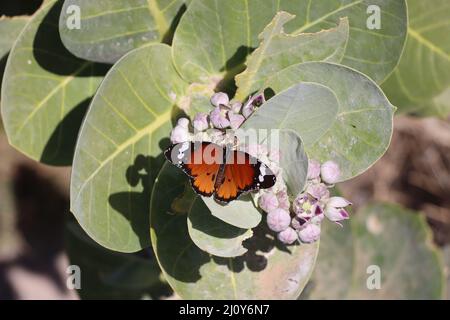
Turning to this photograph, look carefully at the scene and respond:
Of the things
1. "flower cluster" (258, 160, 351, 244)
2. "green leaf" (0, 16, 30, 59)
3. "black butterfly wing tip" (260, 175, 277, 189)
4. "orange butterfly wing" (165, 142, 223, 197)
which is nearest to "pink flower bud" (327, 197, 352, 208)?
"flower cluster" (258, 160, 351, 244)

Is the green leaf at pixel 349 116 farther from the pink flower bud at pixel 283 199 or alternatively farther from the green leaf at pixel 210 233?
the green leaf at pixel 210 233

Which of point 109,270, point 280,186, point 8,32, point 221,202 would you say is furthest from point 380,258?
point 8,32

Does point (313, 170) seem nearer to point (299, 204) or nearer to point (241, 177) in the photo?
point (299, 204)

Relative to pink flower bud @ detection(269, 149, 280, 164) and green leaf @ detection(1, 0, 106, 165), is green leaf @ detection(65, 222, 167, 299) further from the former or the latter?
pink flower bud @ detection(269, 149, 280, 164)

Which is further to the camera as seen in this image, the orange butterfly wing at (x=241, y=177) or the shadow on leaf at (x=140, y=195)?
the shadow on leaf at (x=140, y=195)

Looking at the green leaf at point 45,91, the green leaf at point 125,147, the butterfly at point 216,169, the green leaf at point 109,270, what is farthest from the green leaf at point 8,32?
the green leaf at point 109,270

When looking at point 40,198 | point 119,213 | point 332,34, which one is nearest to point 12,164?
point 40,198

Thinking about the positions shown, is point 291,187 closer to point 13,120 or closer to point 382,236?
point 13,120
